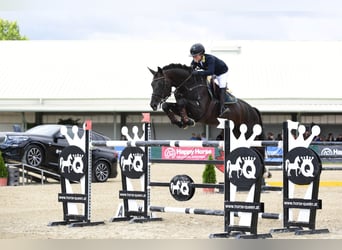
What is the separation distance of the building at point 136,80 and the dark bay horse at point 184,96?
24.9 metres

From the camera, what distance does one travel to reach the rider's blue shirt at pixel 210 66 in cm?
1049

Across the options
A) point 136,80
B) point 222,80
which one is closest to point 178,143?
point 222,80

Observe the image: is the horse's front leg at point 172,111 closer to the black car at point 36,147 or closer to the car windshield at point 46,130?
the black car at point 36,147

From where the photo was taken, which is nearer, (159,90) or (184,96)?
(159,90)

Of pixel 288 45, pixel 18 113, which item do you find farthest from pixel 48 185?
pixel 288 45

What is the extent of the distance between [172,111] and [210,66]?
2.68 ft

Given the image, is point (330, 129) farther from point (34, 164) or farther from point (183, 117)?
point (183, 117)

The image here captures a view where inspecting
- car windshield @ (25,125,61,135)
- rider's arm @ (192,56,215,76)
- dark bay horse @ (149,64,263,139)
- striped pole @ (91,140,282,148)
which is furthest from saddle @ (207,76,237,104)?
car windshield @ (25,125,61,135)

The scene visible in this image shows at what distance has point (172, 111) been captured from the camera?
10445mm

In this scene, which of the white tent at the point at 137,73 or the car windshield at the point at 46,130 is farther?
the white tent at the point at 137,73

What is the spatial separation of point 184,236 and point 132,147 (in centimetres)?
200

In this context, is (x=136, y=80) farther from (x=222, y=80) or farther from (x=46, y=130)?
(x=222, y=80)

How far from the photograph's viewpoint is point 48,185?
1831 centimetres

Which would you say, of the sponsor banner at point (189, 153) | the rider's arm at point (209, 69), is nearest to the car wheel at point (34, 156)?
the sponsor banner at point (189, 153)
